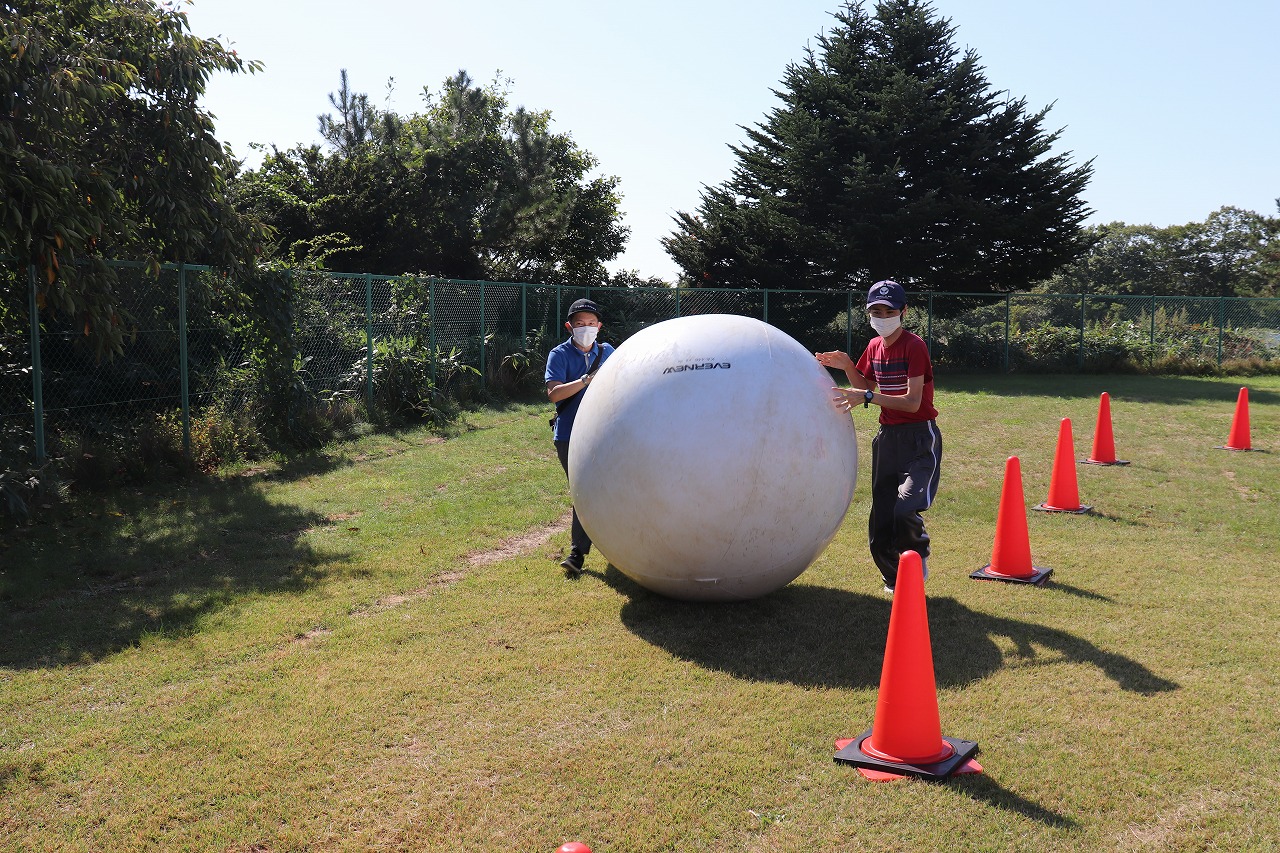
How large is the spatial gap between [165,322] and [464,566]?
6.06 meters

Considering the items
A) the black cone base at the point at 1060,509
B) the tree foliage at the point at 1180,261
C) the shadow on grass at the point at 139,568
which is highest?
the tree foliage at the point at 1180,261

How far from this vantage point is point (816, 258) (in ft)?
88.6

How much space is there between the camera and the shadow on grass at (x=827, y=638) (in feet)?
15.9

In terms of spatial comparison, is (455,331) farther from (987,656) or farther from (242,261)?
(987,656)

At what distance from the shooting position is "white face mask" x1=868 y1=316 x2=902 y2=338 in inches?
233

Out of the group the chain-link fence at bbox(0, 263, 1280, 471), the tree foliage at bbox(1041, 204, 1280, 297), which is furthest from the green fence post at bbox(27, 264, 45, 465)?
the tree foliage at bbox(1041, 204, 1280, 297)

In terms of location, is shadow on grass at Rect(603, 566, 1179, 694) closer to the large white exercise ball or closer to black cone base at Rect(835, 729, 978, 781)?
the large white exercise ball

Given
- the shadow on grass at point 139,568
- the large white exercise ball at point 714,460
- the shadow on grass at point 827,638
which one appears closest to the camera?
the shadow on grass at point 827,638

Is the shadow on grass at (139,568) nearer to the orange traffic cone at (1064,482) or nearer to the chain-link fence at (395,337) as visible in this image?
the chain-link fence at (395,337)

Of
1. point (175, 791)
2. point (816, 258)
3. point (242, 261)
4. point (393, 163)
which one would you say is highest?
point (393, 163)

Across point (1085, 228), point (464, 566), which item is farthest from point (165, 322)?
point (1085, 228)

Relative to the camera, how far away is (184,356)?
1062 centimetres

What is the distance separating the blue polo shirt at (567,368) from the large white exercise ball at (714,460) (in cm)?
117

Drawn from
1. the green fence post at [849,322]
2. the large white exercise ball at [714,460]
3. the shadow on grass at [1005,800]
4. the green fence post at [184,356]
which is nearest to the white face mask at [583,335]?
the large white exercise ball at [714,460]
